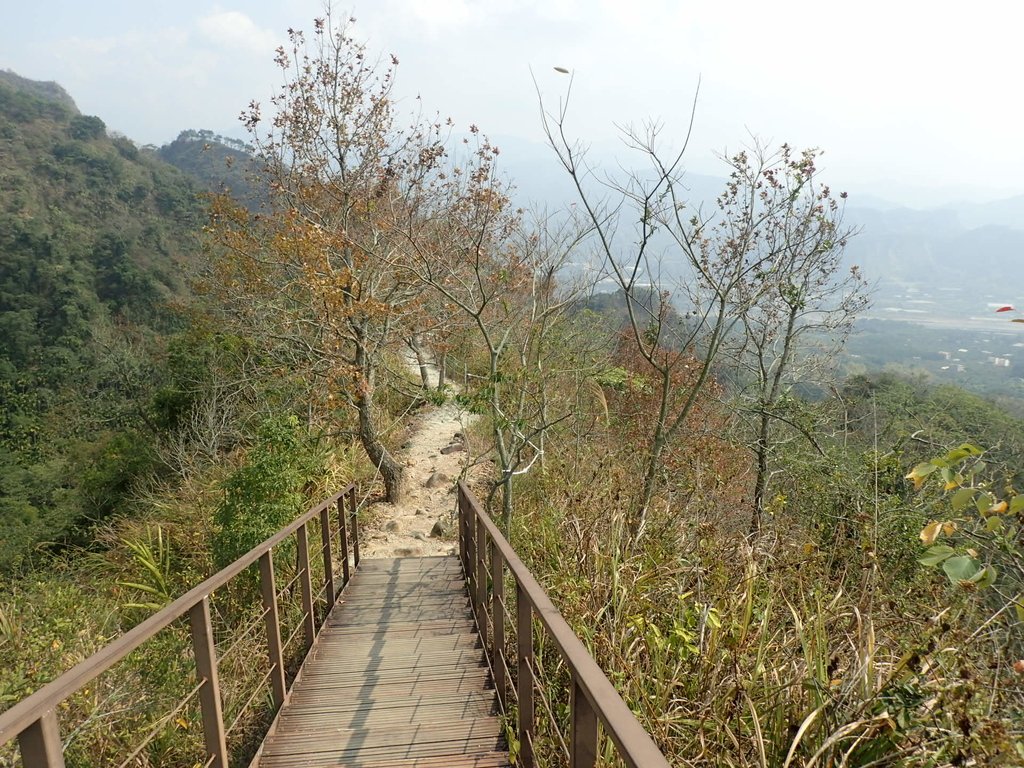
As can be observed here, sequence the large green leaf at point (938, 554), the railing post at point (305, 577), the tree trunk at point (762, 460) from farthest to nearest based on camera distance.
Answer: the tree trunk at point (762, 460), the railing post at point (305, 577), the large green leaf at point (938, 554)

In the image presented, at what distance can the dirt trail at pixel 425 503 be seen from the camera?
6.80m

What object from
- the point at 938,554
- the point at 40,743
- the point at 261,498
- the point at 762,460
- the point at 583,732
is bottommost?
the point at 762,460

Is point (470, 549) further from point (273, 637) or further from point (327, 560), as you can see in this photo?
point (273, 637)

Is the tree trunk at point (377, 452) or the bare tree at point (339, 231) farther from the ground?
the bare tree at point (339, 231)

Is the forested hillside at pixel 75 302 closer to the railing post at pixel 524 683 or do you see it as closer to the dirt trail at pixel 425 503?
the dirt trail at pixel 425 503

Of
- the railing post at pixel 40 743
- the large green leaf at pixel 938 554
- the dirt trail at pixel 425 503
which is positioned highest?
the large green leaf at pixel 938 554

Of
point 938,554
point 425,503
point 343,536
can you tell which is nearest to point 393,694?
point 343,536

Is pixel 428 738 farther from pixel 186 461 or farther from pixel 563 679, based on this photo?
pixel 186 461

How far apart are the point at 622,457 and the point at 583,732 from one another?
566cm

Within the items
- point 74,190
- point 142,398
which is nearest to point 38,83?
point 74,190

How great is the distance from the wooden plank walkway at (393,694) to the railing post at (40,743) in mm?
1481

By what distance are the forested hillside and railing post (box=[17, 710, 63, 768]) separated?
1018 cm

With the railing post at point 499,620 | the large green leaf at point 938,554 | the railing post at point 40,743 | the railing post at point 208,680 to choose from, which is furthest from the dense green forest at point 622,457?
the railing post at point 40,743

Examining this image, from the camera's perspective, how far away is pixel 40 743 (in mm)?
1146
